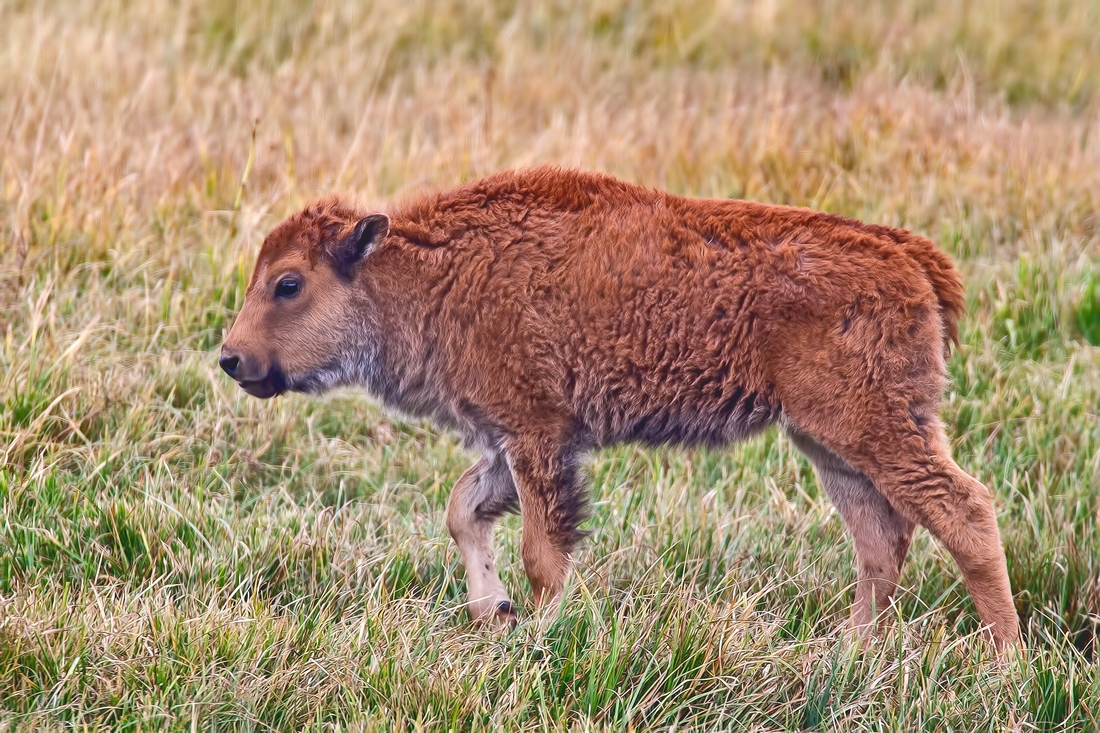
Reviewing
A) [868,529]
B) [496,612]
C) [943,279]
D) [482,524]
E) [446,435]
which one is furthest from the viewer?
[446,435]

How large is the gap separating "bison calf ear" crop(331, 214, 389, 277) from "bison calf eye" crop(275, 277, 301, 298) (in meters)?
0.18

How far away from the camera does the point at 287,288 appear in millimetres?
5566

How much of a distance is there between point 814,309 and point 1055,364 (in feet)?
8.70

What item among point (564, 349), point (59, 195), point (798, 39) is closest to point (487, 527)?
point (564, 349)

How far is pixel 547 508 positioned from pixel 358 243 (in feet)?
4.29

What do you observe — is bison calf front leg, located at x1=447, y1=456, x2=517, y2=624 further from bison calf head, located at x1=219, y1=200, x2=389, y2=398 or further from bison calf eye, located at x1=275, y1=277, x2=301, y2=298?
bison calf eye, located at x1=275, y1=277, x2=301, y2=298

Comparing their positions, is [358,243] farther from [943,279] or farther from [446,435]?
[943,279]

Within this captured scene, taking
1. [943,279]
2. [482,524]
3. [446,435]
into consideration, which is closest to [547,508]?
[482,524]

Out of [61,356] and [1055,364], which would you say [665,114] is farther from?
[61,356]

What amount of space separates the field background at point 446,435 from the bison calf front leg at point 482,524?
15 centimetres

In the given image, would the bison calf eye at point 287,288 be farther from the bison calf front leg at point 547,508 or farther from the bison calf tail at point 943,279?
the bison calf tail at point 943,279

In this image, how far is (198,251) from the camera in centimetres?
746

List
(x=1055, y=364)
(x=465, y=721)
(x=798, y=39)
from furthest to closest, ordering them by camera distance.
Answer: (x=798, y=39) < (x=1055, y=364) < (x=465, y=721)

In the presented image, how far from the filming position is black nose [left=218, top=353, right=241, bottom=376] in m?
5.41
